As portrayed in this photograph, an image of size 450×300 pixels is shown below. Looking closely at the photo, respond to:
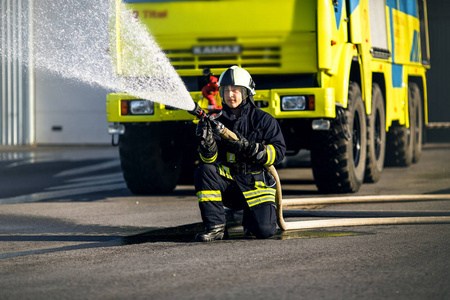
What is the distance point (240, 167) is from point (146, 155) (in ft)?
13.1

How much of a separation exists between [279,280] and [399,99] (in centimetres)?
913

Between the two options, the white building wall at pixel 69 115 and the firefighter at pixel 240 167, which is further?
the white building wall at pixel 69 115

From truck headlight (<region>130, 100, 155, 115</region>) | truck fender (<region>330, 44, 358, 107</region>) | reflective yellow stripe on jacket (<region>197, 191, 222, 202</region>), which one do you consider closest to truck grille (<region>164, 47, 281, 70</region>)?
truck headlight (<region>130, 100, 155, 115</region>)

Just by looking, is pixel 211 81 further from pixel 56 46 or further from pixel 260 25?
pixel 56 46

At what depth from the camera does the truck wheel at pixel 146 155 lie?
1113 cm

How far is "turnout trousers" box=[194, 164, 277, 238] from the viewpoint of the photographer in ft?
23.5

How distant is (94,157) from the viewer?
18.4 metres

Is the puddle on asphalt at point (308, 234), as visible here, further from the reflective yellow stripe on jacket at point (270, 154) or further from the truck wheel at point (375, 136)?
the truck wheel at point (375, 136)

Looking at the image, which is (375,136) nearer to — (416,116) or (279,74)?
(279,74)

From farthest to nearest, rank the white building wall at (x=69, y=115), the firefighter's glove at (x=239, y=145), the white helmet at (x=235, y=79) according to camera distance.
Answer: the white building wall at (x=69, y=115)
the white helmet at (x=235, y=79)
the firefighter's glove at (x=239, y=145)

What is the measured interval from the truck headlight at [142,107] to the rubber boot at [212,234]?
3.55 m

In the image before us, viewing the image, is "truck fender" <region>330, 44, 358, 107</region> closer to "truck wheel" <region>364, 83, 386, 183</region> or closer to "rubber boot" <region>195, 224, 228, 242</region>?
"truck wheel" <region>364, 83, 386, 183</region>

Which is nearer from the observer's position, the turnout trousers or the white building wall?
the turnout trousers

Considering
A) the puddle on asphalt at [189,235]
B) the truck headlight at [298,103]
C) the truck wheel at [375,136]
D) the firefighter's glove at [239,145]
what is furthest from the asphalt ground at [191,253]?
the truck headlight at [298,103]
